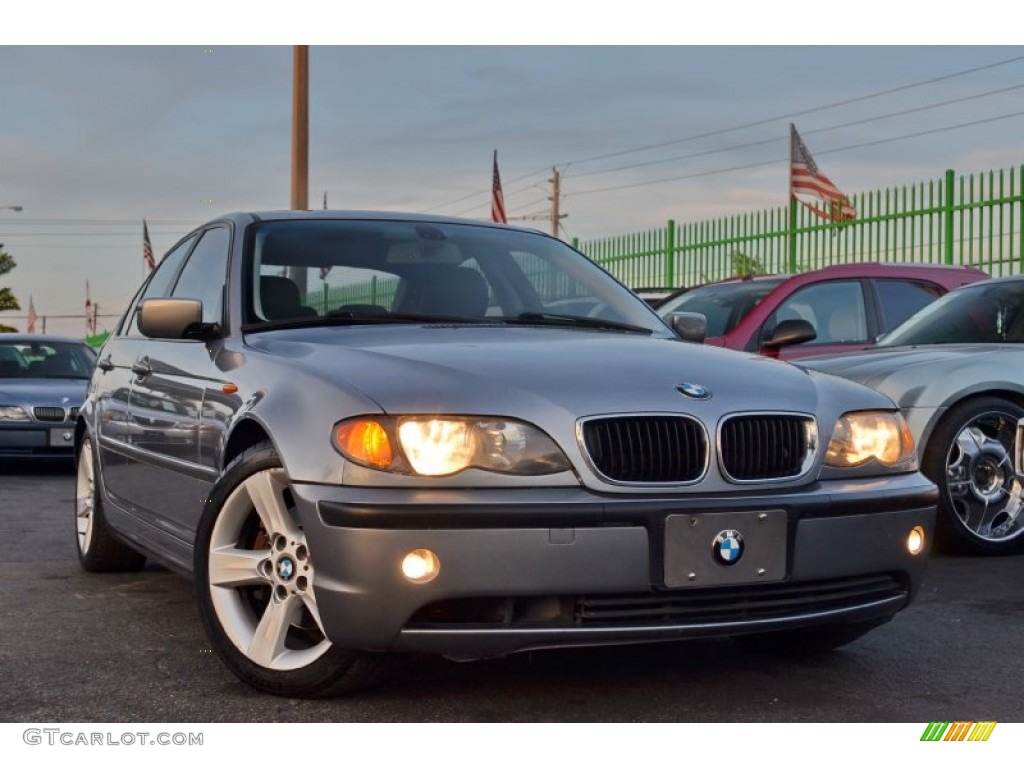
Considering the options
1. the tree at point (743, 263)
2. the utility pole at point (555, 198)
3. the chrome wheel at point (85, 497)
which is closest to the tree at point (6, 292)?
the utility pole at point (555, 198)

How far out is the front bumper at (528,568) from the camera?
360 centimetres

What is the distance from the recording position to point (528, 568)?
361cm

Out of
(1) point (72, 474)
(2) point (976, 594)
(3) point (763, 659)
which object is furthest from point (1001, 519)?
(1) point (72, 474)

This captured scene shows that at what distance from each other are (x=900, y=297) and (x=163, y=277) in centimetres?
565

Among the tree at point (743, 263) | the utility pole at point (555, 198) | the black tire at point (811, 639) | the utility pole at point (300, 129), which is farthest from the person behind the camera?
the utility pole at point (555, 198)

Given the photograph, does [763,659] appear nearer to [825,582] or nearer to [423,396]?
[825,582]

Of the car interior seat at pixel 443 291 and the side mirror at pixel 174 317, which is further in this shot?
the car interior seat at pixel 443 291

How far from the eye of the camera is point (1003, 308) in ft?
25.9

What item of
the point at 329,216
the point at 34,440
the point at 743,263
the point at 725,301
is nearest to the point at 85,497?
the point at 329,216

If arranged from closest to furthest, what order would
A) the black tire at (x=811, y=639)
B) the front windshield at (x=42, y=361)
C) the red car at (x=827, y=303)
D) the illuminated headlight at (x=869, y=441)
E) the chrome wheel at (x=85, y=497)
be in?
the illuminated headlight at (x=869, y=441) → the black tire at (x=811, y=639) → the chrome wheel at (x=85, y=497) → the red car at (x=827, y=303) → the front windshield at (x=42, y=361)

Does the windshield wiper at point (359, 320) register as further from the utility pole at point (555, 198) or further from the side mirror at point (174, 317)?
the utility pole at point (555, 198)

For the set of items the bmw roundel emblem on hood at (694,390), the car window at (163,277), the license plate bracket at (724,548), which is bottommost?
the license plate bracket at (724,548)
